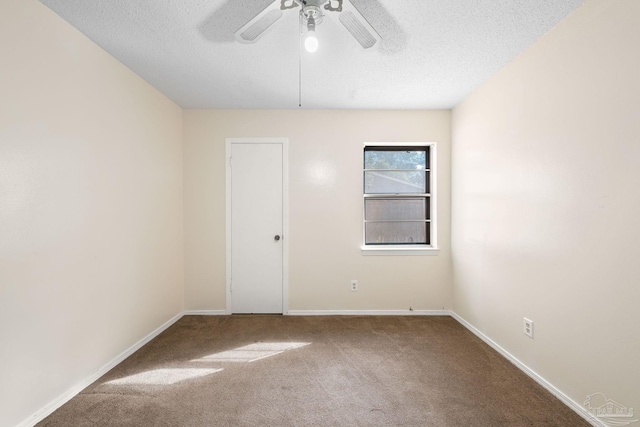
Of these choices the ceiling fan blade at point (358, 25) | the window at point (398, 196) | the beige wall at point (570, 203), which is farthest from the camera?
the window at point (398, 196)

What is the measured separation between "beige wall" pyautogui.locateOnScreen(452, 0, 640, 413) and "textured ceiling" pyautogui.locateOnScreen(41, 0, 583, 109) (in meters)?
0.31

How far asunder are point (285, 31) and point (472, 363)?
293cm

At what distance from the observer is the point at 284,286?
11.5 ft

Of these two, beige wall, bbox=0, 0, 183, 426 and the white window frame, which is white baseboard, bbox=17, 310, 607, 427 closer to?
beige wall, bbox=0, 0, 183, 426

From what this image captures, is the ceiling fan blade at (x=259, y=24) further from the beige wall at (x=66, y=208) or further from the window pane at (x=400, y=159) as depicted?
the window pane at (x=400, y=159)

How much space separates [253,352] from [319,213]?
5.46 ft

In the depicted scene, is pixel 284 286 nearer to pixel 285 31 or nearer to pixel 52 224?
pixel 52 224

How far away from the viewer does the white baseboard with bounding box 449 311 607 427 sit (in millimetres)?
1723

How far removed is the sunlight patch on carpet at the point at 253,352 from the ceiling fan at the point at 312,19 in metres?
2.40

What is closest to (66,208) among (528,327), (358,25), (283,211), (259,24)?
(259,24)

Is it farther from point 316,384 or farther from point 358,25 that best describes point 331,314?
point 358,25

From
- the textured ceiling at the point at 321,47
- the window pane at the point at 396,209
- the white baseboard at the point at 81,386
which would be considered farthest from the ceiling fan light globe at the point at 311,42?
the white baseboard at the point at 81,386

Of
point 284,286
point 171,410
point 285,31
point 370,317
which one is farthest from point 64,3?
point 370,317

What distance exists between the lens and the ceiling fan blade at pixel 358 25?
1422 millimetres
